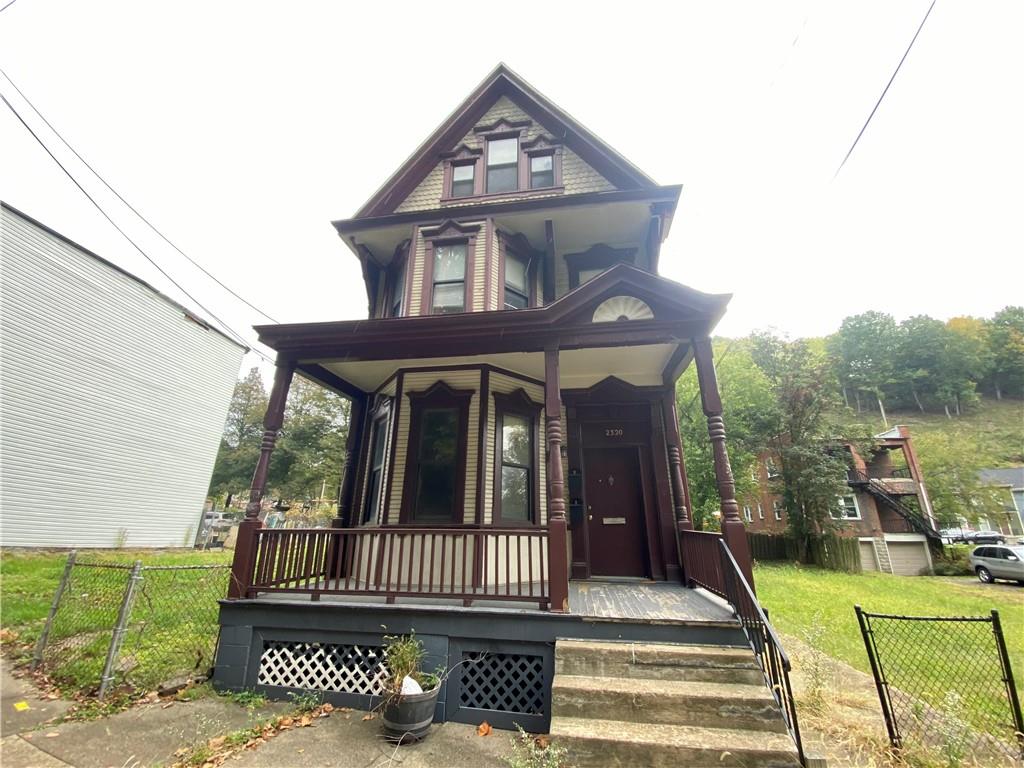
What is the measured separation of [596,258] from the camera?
751cm

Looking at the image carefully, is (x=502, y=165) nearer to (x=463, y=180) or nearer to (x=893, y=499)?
(x=463, y=180)

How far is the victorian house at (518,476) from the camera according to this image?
361cm

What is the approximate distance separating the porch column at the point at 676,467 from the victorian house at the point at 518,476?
0.13 ft

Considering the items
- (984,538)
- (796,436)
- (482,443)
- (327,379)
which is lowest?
(984,538)

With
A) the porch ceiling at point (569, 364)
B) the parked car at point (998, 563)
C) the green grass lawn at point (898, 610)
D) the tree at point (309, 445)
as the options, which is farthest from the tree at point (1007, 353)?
the tree at point (309, 445)

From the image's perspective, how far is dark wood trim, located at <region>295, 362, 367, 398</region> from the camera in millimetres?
5902

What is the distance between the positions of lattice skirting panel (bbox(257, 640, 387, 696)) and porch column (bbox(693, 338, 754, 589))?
3.59m

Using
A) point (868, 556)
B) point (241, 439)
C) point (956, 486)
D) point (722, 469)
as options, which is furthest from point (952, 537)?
point (241, 439)

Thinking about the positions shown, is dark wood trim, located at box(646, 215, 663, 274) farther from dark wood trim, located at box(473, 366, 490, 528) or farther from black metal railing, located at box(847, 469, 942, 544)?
black metal railing, located at box(847, 469, 942, 544)

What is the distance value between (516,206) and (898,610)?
12.6m

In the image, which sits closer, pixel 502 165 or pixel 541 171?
pixel 541 171

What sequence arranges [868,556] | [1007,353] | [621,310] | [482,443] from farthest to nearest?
[1007,353]
[868,556]
[482,443]
[621,310]

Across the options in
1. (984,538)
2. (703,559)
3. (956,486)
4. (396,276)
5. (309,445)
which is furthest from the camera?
(984,538)

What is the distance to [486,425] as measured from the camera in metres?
5.94
